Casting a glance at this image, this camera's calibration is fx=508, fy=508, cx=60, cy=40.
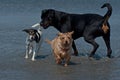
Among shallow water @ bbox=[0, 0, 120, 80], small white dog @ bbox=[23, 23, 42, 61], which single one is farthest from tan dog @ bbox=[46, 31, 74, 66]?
small white dog @ bbox=[23, 23, 42, 61]

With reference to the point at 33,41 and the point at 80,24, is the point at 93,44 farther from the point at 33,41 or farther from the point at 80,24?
the point at 33,41

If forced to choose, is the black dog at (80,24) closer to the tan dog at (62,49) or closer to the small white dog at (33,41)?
the small white dog at (33,41)

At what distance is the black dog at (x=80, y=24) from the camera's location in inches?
433

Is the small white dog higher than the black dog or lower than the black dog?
lower

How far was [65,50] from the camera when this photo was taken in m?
10.1

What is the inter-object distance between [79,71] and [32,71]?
88cm

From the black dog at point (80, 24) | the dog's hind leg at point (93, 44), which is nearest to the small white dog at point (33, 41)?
the black dog at point (80, 24)

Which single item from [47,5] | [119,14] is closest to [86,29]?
[119,14]

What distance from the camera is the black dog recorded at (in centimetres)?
1099

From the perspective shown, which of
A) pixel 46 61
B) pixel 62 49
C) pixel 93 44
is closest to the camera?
pixel 62 49

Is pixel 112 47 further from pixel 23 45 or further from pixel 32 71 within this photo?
pixel 32 71

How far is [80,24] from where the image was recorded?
37.0 feet

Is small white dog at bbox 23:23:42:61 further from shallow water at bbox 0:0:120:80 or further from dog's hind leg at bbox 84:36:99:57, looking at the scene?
dog's hind leg at bbox 84:36:99:57

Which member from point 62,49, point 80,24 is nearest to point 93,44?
point 80,24
